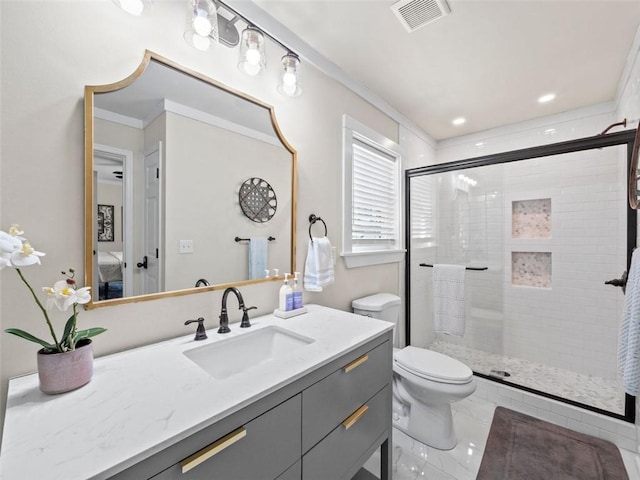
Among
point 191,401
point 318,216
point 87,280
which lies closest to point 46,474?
point 191,401

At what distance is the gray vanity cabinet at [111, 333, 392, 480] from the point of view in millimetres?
653

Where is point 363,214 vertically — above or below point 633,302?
above

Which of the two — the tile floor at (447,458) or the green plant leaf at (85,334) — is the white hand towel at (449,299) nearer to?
the tile floor at (447,458)

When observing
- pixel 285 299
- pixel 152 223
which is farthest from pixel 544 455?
pixel 152 223

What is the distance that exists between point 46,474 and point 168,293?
700 mm

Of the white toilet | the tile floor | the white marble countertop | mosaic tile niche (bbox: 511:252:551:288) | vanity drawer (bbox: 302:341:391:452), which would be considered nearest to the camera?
the white marble countertop

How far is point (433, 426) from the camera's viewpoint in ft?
5.70

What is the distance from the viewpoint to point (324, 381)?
99cm

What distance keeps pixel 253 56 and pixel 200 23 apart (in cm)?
25

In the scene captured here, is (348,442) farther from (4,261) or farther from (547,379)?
(547,379)

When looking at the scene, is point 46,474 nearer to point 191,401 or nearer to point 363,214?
point 191,401

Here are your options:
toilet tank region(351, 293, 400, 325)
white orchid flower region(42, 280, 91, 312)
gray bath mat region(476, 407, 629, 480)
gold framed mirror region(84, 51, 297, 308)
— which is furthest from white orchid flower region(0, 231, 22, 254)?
gray bath mat region(476, 407, 629, 480)

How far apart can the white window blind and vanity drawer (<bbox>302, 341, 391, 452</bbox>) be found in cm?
102

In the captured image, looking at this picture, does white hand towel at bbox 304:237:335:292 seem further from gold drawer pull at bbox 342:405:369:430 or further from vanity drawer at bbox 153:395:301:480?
vanity drawer at bbox 153:395:301:480
